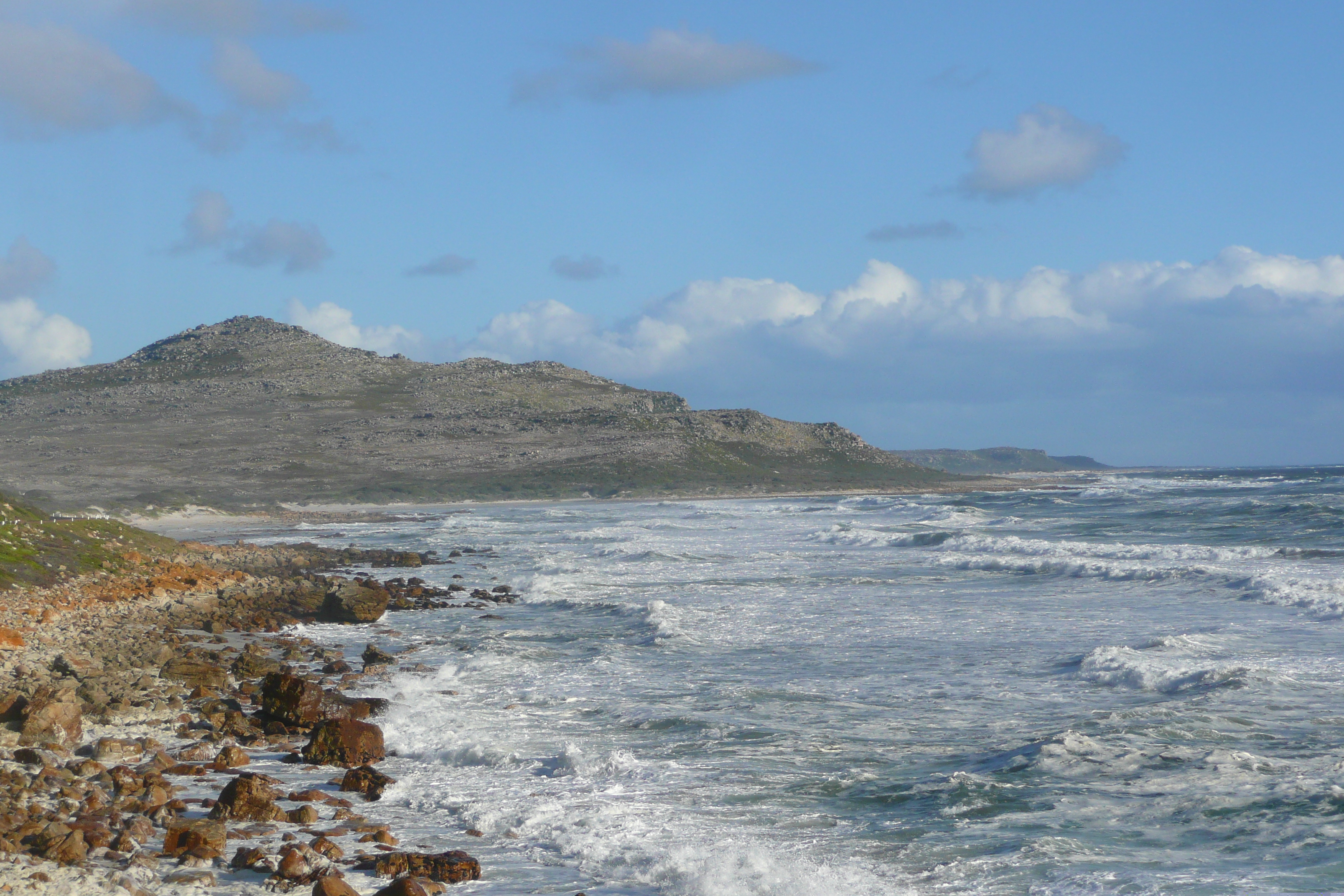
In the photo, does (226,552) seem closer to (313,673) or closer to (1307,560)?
(313,673)

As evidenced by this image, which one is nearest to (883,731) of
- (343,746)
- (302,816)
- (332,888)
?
(343,746)

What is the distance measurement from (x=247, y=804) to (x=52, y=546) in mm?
18221

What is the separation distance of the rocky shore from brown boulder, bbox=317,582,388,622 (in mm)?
1325

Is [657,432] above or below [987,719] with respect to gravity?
above

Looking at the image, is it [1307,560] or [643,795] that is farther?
[1307,560]

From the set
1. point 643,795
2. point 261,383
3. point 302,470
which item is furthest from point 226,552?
point 261,383

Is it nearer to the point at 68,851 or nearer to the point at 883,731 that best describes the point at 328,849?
the point at 68,851

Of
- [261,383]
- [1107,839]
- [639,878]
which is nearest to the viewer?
[639,878]

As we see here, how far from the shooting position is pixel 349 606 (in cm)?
2427

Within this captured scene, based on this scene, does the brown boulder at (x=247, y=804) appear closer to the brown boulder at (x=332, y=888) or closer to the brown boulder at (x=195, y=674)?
the brown boulder at (x=332, y=888)

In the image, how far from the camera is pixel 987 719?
14492mm

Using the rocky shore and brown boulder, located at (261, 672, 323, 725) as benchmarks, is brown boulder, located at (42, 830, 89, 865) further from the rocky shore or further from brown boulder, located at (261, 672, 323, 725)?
brown boulder, located at (261, 672, 323, 725)

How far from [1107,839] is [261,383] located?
135878 mm

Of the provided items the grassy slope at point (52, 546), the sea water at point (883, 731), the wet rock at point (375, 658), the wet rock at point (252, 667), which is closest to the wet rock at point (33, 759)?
the sea water at point (883, 731)
